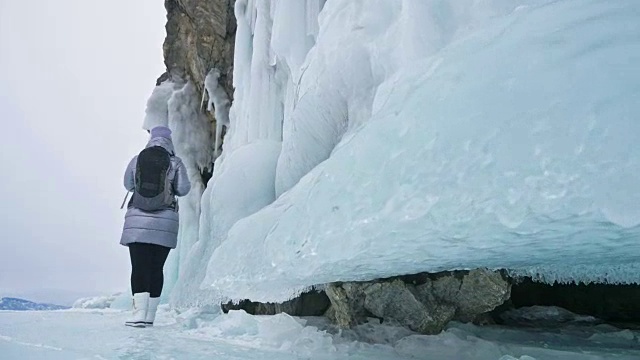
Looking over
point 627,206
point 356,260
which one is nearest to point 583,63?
point 627,206

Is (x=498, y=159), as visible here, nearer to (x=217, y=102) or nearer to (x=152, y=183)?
(x=152, y=183)

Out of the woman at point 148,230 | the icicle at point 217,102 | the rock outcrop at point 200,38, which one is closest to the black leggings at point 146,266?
the woman at point 148,230

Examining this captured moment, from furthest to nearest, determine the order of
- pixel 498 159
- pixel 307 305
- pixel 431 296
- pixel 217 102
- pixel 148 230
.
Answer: pixel 217 102
pixel 307 305
pixel 148 230
pixel 431 296
pixel 498 159

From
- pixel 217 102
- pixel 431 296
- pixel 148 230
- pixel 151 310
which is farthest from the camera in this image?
pixel 217 102

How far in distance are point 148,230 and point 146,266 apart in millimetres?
279

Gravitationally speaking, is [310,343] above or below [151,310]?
below

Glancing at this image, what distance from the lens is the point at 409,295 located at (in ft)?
9.96

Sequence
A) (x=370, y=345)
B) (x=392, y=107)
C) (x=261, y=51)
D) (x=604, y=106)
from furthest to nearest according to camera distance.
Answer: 1. (x=261, y=51)
2. (x=370, y=345)
3. (x=392, y=107)
4. (x=604, y=106)

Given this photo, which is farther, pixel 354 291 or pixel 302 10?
pixel 302 10

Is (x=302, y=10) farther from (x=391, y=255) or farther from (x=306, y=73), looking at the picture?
(x=391, y=255)

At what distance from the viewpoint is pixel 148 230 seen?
147 inches

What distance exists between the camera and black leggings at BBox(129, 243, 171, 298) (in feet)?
12.4

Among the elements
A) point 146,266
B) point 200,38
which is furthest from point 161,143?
point 200,38

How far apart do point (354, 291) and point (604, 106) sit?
6.91 feet
